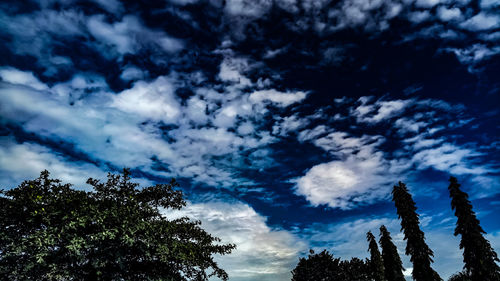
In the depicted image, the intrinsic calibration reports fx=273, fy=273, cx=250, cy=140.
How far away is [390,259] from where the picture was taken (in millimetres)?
46281

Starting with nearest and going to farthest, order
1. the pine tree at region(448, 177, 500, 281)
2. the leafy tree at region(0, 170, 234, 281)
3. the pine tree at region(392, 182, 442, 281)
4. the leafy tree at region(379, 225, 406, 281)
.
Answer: the leafy tree at region(0, 170, 234, 281) → the pine tree at region(448, 177, 500, 281) → the pine tree at region(392, 182, 442, 281) → the leafy tree at region(379, 225, 406, 281)

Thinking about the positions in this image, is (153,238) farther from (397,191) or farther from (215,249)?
(397,191)

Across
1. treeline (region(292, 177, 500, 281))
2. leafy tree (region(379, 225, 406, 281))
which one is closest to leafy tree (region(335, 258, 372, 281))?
treeline (region(292, 177, 500, 281))

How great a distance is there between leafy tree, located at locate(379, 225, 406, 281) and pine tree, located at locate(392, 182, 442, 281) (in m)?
10.2

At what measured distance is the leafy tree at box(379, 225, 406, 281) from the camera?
4506 cm

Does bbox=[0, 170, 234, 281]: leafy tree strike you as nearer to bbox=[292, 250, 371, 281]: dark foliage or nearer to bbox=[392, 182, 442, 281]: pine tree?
bbox=[292, 250, 371, 281]: dark foliage

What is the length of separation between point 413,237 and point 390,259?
40.0ft

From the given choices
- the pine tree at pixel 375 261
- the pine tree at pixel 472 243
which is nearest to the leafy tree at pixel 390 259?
the pine tree at pixel 375 261

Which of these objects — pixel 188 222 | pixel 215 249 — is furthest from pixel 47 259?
pixel 215 249

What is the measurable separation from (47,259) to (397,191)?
137ft

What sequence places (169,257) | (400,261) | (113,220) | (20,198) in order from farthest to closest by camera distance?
(400,261)
(169,257)
(113,220)
(20,198)

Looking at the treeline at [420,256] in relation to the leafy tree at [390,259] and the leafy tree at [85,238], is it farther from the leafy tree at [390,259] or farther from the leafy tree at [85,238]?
the leafy tree at [85,238]

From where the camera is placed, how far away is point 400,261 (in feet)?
152

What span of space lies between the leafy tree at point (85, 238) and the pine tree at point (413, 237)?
29210 millimetres
